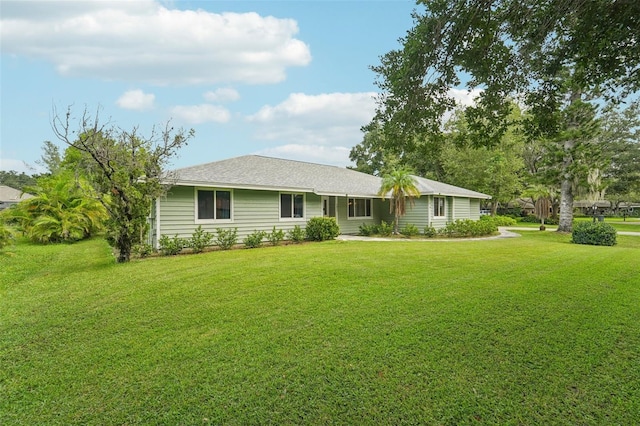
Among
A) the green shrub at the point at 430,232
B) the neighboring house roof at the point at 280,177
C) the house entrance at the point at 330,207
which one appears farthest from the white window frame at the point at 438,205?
the house entrance at the point at 330,207

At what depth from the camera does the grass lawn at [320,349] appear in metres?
2.62

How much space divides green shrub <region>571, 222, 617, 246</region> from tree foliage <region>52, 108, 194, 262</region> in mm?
16703

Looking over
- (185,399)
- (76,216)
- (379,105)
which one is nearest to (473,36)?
(379,105)

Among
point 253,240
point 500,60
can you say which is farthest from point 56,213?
point 500,60

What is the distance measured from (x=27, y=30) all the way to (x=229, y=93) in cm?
830

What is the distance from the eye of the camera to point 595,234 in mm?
13953

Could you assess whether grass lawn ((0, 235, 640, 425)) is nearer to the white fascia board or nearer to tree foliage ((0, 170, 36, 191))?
the white fascia board

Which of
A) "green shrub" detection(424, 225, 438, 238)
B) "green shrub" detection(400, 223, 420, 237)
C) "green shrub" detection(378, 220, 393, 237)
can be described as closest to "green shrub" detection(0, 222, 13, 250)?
"green shrub" detection(378, 220, 393, 237)

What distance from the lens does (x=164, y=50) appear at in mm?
11422

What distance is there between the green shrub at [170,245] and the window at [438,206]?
43.5ft

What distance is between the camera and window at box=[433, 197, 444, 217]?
1797 cm

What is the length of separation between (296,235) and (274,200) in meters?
1.72

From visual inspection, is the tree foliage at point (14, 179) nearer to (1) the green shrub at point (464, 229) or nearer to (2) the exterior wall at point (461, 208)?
(2) the exterior wall at point (461, 208)

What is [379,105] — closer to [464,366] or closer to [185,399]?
[464,366]
